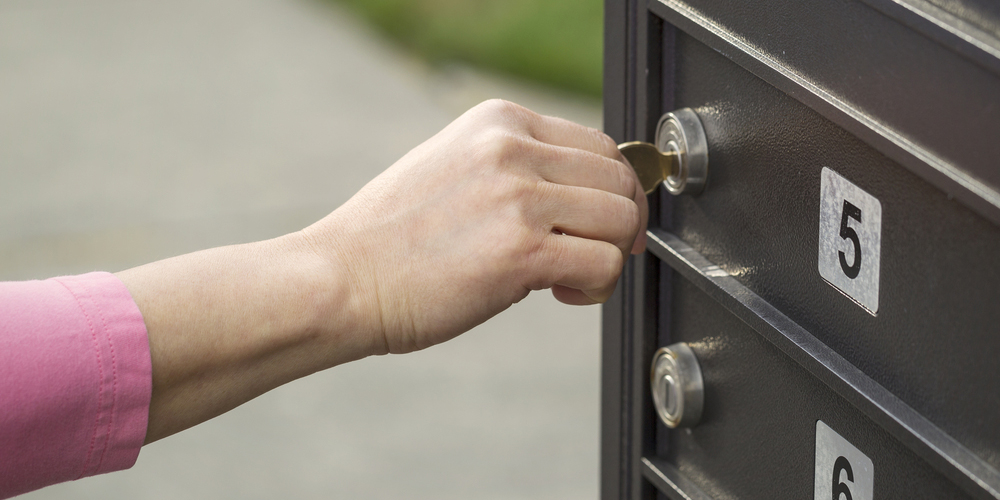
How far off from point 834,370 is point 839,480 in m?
0.09

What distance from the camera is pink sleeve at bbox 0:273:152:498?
22.8 inches

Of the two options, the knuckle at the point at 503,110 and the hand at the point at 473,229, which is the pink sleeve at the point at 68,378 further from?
the knuckle at the point at 503,110

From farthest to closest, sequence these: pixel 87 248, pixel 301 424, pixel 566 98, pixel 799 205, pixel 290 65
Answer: pixel 290 65, pixel 566 98, pixel 87 248, pixel 301 424, pixel 799 205

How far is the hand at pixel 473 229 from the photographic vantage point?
632 millimetres

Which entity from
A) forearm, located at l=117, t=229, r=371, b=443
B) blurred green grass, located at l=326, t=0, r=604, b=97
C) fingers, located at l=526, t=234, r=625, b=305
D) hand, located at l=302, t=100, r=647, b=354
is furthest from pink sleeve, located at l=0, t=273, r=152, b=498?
blurred green grass, located at l=326, t=0, r=604, b=97

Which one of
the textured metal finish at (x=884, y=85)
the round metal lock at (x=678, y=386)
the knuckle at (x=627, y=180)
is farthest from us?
the round metal lock at (x=678, y=386)

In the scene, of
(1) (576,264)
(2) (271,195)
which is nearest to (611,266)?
(1) (576,264)

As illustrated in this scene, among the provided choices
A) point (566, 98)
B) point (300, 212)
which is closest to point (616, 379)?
point (300, 212)

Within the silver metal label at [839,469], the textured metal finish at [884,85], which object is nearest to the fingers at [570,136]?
the textured metal finish at [884,85]

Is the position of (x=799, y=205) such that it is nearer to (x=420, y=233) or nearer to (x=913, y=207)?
(x=913, y=207)

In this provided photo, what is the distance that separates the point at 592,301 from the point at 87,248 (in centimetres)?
262

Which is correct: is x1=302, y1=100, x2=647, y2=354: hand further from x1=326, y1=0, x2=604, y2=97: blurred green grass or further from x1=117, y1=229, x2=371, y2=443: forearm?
x1=326, y1=0, x2=604, y2=97: blurred green grass

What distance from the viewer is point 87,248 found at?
9.84 feet

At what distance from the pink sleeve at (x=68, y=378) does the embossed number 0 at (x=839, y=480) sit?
1.37 feet
